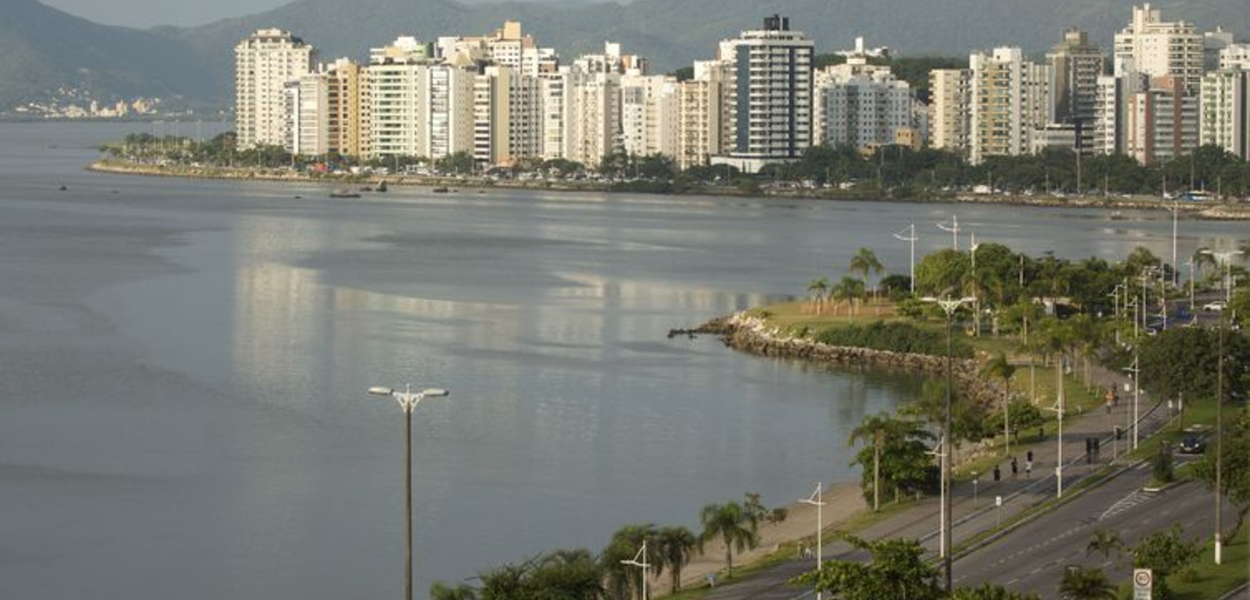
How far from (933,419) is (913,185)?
56.8 meters

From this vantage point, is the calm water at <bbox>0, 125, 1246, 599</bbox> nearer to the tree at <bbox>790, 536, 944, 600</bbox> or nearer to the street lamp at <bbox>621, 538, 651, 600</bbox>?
the street lamp at <bbox>621, 538, 651, 600</bbox>

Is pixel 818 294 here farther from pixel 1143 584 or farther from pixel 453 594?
pixel 1143 584

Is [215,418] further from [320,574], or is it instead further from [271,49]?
[271,49]

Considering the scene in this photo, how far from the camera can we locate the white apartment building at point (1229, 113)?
75875 mm

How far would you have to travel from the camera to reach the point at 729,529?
→ 16922mm

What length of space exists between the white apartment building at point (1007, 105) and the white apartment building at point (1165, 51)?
12.6 feet

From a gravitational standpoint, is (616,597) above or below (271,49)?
below

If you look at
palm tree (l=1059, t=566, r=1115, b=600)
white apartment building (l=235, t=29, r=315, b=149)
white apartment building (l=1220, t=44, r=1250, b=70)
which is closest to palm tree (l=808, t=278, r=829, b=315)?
palm tree (l=1059, t=566, r=1115, b=600)

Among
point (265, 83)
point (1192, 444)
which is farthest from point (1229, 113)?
point (1192, 444)

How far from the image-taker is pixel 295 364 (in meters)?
29.2

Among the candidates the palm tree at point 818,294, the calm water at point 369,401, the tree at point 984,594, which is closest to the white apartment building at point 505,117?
the calm water at point 369,401

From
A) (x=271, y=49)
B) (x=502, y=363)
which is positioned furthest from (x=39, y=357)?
(x=271, y=49)

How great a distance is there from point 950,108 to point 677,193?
10.1m

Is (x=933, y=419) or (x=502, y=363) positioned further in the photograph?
(x=502, y=363)
